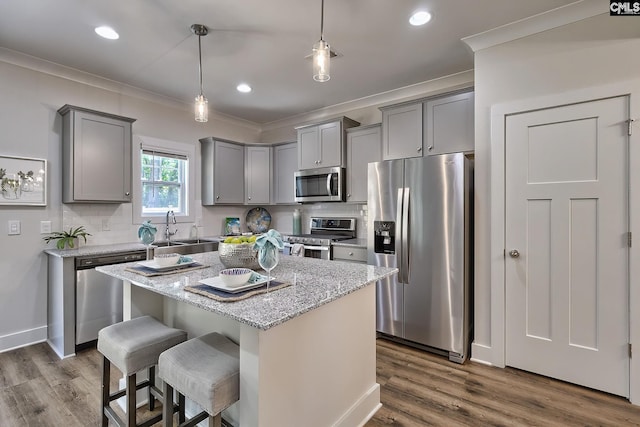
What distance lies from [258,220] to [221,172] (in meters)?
1.06

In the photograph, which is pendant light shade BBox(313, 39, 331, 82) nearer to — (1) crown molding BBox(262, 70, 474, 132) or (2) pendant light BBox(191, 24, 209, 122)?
(2) pendant light BBox(191, 24, 209, 122)

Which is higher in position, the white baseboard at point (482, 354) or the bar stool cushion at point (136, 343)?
the bar stool cushion at point (136, 343)

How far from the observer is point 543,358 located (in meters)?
2.43

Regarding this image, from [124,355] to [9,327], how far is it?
2.40 metres

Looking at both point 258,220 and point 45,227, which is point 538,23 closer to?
point 258,220

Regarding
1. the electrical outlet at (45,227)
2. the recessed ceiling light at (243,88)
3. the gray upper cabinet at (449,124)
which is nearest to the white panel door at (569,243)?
the gray upper cabinet at (449,124)

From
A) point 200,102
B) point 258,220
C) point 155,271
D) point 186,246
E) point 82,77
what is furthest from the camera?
point 258,220

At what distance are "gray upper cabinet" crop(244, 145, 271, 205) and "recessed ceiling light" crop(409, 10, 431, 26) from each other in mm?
2925

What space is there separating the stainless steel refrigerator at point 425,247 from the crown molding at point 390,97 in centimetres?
116

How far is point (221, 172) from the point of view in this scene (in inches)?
177

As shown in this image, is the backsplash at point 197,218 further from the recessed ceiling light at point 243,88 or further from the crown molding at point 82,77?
the recessed ceiling light at point 243,88

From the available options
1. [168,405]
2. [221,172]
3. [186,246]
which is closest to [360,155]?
[221,172]

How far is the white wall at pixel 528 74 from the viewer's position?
2160 millimetres

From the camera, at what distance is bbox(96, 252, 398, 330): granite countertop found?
47.1 inches
